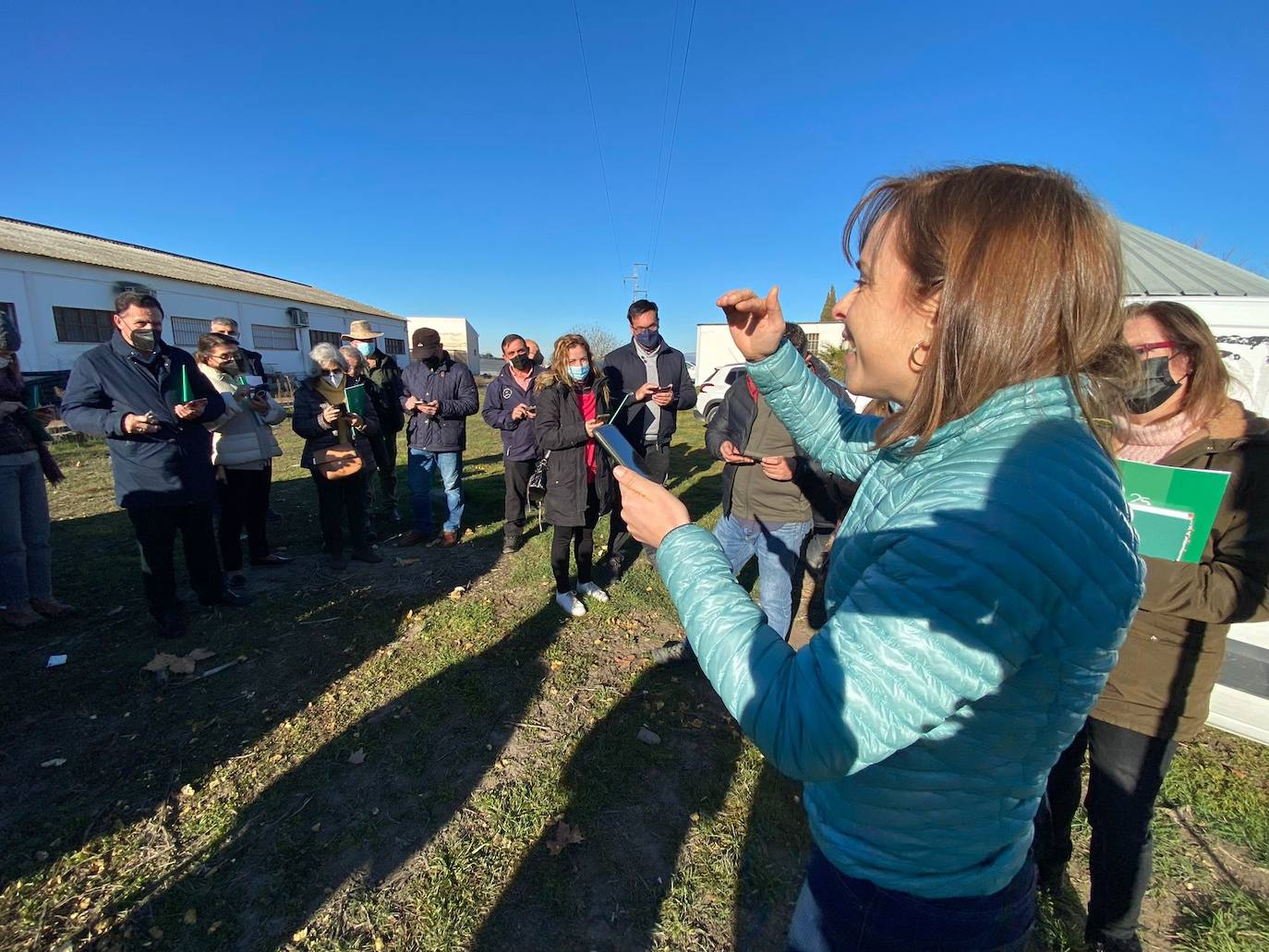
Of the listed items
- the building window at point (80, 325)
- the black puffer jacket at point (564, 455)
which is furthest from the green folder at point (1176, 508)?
the building window at point (80, 325)

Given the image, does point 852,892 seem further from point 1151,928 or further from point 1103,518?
point 1151,928

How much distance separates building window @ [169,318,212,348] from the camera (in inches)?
1000

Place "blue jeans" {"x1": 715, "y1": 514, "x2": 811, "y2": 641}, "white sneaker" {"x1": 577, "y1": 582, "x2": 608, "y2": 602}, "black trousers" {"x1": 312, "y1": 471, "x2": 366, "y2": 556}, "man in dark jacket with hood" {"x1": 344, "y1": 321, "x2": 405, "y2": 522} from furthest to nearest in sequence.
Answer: "man in dark jacket with hood" {"x1": 344, "y1": 321, "x2": 405, "y2": 522}
"black trousers" {"x1": 312, "y1": 471, "x2": 366, "y2": 556}
"white sneaker" {"x1": 577, "y1": 582, "x2": 608, "y2": 602}
"blue jeans" {"x1": 715, "y1": 514, "x2": 811, "y2": 641}

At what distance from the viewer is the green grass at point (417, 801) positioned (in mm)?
2232

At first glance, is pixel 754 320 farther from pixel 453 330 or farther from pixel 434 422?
pixel 453 330

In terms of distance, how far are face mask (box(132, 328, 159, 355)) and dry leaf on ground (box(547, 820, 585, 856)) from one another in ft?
13.7

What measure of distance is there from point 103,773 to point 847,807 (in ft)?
12.5

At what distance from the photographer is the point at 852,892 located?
1.12m

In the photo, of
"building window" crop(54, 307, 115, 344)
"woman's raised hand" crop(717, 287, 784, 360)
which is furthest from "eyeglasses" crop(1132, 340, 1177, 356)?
"building window" crop(54, 307, 115, 344)

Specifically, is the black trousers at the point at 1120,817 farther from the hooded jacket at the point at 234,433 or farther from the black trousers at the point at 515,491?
the hooded jacket at the point at 234,433

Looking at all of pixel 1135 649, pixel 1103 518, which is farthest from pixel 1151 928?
pixel 1103 518

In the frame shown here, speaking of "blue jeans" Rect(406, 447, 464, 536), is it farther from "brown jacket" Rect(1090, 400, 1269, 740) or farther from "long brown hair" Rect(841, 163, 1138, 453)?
"long brown hair" Rect(841, 163, 1138, 453)

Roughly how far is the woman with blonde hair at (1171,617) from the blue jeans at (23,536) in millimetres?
6562

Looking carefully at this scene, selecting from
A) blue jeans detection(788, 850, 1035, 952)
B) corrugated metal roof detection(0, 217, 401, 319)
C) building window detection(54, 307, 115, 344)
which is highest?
corrugated metal roof detection(0, 217, 401, 319)
